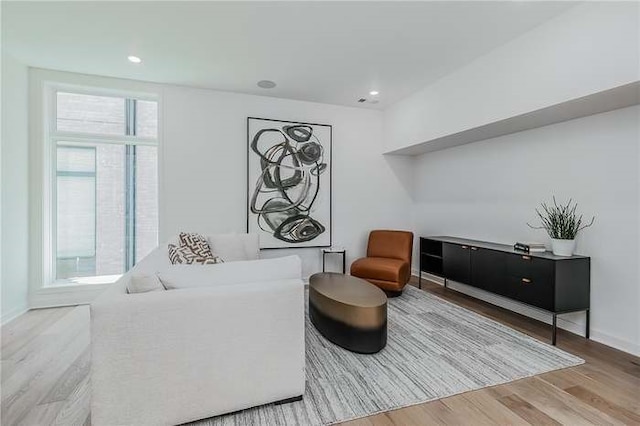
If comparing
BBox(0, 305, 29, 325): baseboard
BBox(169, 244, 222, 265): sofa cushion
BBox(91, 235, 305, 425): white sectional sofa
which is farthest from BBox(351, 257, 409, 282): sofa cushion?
BBox(0, 305, 29, 325): baseboard

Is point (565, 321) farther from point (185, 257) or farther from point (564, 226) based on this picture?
point (185, 257)

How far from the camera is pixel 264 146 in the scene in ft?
13.9

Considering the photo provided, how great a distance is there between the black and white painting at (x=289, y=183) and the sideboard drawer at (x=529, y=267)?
244cm

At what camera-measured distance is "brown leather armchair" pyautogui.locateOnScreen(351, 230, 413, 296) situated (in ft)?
12.3

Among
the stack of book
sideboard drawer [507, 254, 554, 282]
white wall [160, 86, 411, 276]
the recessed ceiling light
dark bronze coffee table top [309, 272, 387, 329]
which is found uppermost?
the recessed ceiling light

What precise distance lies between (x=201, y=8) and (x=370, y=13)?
1.33 metres

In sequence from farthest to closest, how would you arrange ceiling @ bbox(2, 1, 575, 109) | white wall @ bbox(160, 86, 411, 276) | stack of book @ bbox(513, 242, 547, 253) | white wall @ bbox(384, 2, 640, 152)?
white wall @ bbox(160, 86, 411, 276) < stack of book @ bbox(513, 242, 547, 253) < ceiling @ bbox(2, 1, 575, 109) < white wall @ bbox(384, 2, 640, 152)

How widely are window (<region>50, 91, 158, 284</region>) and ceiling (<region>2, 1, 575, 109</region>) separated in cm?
52

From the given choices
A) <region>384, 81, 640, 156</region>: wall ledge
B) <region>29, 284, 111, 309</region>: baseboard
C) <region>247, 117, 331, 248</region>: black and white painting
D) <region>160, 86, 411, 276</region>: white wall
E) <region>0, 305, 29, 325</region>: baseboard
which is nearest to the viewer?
<region>384, 81, 640, 156</region>: wall ledge

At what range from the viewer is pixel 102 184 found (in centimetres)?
387

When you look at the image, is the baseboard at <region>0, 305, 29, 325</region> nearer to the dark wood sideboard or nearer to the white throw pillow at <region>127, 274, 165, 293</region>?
the white throw pillow at <region>127, 274, 165, 293</region>

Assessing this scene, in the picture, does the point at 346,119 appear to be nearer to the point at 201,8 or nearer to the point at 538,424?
the point at 201,8

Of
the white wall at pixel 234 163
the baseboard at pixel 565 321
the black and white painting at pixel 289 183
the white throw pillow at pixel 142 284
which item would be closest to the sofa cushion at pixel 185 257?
the white throw pillow at pixel 142 284

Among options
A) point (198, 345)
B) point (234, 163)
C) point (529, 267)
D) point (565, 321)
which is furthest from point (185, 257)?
point (565, 321)
